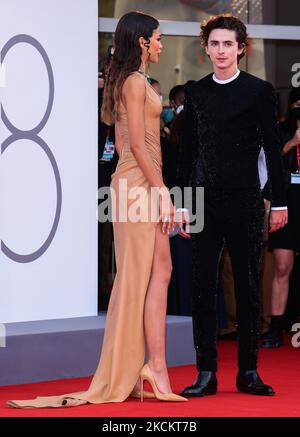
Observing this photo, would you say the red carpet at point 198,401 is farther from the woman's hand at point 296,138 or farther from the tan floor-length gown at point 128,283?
the woman's hand at point 296,138

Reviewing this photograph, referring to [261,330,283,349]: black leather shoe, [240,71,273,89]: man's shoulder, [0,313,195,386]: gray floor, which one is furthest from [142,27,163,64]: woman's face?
[261,330,283,349]: black leather shoe

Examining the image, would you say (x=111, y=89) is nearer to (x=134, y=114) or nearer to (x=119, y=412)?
(x=134, y=114)

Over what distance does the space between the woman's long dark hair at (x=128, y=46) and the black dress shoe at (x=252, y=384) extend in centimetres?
133

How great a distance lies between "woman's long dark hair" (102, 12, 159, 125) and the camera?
15.2 ft

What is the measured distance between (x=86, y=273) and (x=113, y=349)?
6.20ft

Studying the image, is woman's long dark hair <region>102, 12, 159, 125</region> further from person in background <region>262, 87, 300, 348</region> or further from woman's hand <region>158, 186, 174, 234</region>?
person in background <region>262, 87, 300, 348</region>

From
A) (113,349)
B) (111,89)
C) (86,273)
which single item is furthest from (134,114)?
(86,273)

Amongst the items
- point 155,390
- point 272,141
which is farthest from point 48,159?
point 155,390

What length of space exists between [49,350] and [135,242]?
1156 mm

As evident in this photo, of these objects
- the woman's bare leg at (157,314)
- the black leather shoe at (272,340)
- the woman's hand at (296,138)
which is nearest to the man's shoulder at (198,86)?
the woman's bare leg at (157,314)

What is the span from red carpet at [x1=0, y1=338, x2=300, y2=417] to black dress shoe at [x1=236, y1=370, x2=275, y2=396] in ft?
0.16

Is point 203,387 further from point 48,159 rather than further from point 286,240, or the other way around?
point 286,240

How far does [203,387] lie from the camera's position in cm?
482

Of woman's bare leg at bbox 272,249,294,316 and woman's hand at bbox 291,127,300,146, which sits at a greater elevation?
woman's hand at bbox 291,127,300,146
